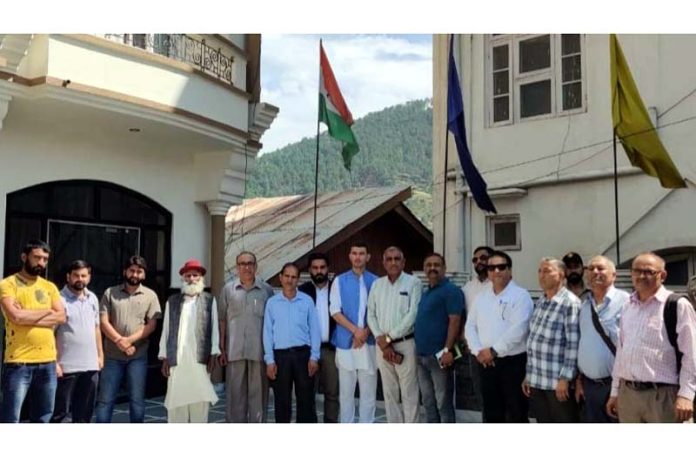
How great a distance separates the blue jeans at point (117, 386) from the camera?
5824 millimetres

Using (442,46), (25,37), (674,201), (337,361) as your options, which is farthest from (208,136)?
(674,201)

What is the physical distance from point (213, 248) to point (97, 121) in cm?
237

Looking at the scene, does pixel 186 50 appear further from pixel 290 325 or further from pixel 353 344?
pixel 353 344

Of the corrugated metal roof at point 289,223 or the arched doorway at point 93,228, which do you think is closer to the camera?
the arched doorway at point 93,228

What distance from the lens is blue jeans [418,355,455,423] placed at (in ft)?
18.9

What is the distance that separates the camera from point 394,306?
19.0ft

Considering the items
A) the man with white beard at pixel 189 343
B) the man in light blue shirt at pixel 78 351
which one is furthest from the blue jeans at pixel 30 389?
the man with white beard at pixel 189 343

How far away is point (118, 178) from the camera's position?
26.1 ft

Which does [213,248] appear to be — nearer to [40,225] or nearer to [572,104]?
[40,225]

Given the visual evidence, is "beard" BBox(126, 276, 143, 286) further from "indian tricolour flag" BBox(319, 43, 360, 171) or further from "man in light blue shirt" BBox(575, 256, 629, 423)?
"indian tricolour flag" BBox(319, 43, 360, 171)

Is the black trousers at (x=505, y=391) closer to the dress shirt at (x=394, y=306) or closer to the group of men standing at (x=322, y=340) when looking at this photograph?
the group of men standing at (x=322, y=340)

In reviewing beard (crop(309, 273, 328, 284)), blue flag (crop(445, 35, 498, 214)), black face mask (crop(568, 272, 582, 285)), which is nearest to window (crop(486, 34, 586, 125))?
blue flag (crop(445, 35, 498, 214))

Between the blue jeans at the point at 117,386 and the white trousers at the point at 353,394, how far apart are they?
1606mm

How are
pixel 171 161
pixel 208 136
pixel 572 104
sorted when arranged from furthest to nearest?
pixel 572 104 < pixel 171 161 < pixel 208 136
